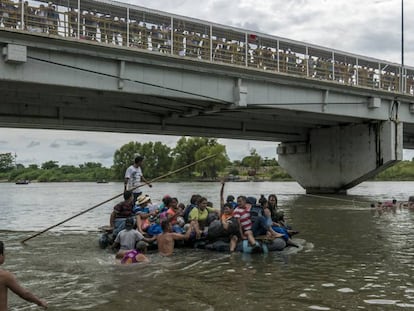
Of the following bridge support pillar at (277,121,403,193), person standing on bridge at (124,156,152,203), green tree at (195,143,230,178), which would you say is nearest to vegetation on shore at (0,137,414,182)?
green tree at (195,143,230,178)

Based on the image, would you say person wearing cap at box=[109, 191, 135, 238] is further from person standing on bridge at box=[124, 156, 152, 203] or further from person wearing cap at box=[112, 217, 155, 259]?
person wearing cap at box=[112, 217, 155, 259]

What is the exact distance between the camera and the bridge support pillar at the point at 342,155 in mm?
35459

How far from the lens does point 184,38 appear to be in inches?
957

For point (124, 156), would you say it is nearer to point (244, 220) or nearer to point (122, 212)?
point (122, 212)

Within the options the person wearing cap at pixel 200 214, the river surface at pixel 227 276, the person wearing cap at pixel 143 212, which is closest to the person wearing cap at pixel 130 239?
the river surface at pixel 227 276

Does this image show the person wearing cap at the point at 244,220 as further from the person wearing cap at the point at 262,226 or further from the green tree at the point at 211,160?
the green tree at the point at 211,160

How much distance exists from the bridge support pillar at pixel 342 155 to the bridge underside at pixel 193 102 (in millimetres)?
86

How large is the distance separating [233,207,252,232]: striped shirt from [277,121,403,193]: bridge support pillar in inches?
989

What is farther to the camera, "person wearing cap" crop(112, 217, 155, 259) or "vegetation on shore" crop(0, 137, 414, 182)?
"vegetation on shore" crop(0, 137, 414, 182)

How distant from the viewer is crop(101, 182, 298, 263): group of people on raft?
12352mm

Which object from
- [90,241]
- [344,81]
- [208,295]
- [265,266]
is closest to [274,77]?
[344,81]

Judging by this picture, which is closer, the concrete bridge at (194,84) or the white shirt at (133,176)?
the white shirt at (133,176)

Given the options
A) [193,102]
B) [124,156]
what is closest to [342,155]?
[193,102]

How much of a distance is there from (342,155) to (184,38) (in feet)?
66.3
